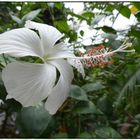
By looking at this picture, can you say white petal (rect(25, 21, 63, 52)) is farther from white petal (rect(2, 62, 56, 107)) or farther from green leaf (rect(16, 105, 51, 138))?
green leaf (rect(16, 105, 51, 138))

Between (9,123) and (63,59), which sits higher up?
Result: (63,59)

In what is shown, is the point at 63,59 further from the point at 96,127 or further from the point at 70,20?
the point at 70,20

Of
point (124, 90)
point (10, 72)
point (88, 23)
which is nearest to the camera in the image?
→ point (10, 72)

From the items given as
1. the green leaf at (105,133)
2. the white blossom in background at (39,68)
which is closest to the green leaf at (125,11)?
the green leaf at (105,133)

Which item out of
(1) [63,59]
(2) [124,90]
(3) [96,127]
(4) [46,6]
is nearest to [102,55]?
(1) [63,59]

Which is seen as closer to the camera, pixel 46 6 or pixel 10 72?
pixel 10 72

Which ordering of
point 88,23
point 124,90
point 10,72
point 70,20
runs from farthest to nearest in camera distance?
1. point 70,20
2. point 88,23
3. point 124,90
4. point 10,72
